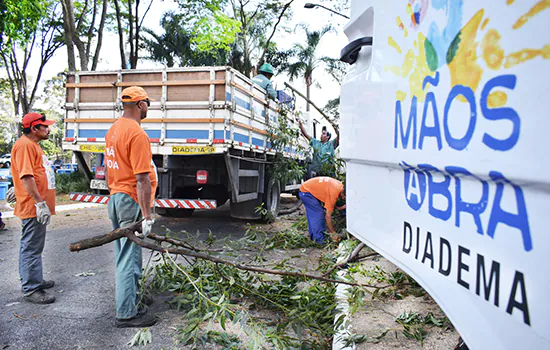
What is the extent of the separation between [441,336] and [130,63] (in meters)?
15.8

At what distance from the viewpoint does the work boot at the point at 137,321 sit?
3430 millimetres

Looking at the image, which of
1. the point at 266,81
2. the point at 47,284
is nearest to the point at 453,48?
the point at 47,284

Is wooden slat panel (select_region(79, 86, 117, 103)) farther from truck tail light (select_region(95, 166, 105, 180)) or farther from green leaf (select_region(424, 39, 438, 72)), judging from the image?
green leaf (select_region(424, 39, 438, 72))

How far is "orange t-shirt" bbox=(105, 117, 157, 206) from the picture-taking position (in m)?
3.42

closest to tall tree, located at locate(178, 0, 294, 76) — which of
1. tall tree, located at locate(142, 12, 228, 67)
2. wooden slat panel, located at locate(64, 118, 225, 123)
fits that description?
tall tree, located at locate(142, 12, 228, 67)

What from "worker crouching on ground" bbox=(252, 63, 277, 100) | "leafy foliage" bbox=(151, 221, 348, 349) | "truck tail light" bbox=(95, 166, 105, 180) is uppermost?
"worker crouching on ground" bbox=(252, 63, 277, 100)

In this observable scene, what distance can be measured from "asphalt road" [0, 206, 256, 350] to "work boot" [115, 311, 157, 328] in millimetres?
43

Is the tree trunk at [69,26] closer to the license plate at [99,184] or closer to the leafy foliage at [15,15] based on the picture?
the leafy foliage at [15,15]

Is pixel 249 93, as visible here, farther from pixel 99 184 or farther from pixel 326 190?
pixel 99 184

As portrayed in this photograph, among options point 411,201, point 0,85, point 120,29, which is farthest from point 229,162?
point 0,85

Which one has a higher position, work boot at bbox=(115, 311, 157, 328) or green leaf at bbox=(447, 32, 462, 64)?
green leaf at bbox=(447, 32, 462, 64)

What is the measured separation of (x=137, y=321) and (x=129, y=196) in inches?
40.2

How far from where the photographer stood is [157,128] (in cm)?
664

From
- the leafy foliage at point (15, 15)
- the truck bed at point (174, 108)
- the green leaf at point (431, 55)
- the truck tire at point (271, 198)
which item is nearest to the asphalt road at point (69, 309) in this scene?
the truck bed at point (174, 108)
